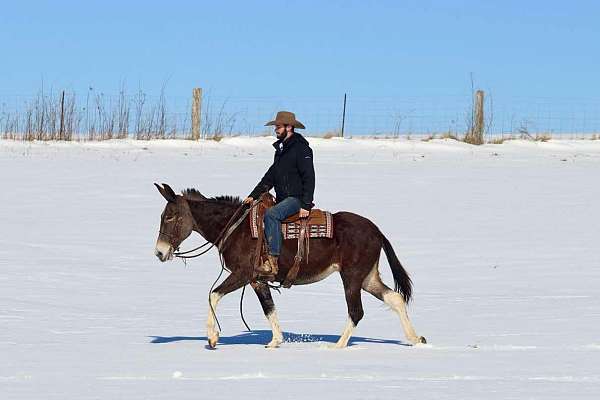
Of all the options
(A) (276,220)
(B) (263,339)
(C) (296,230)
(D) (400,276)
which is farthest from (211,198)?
(D) (400,276)

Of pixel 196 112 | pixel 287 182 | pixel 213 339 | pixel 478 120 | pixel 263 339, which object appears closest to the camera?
pixel 213 339

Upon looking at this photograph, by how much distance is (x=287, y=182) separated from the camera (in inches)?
460

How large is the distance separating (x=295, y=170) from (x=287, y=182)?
13 cm

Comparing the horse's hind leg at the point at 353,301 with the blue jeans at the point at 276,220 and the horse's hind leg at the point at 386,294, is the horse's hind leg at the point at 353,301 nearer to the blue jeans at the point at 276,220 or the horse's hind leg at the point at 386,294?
the horse's hind leg at the point at 386,294

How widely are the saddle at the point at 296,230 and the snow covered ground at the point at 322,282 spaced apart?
85 centimetres

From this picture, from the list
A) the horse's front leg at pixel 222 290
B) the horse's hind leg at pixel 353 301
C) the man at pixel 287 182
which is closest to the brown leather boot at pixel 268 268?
the man at pixel 287 182

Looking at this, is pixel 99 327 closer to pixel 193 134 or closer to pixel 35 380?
pixel 35 380

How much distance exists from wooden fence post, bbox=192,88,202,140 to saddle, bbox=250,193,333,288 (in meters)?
23.8

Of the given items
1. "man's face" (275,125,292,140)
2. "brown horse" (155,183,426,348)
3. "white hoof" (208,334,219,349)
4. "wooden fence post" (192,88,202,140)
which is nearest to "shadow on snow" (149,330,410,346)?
"brown horse" (155,183,426,348)

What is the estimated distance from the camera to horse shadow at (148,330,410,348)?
12.2 m

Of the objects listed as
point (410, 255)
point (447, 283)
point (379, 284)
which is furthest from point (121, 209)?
point (379, 284)

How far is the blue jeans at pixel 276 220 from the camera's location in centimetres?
1157

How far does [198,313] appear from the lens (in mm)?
15023

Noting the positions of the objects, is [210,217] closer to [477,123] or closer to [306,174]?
[306,174]
